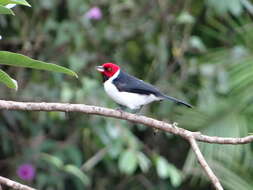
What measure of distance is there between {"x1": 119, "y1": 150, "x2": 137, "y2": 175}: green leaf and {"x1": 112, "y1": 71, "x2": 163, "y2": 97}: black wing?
575 mm

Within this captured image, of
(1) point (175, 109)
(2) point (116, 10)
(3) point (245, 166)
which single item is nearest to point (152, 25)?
(2) point (116, 10)

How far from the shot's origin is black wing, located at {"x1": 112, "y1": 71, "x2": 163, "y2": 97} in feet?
10.9

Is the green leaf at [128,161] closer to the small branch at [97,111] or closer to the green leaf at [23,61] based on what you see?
the small branch at [97,111]

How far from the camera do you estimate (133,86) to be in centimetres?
342

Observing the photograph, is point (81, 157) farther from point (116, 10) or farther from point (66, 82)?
point (116, 10)

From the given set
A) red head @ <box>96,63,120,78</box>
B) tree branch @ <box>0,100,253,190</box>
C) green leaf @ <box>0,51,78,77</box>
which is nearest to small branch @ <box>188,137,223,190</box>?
tree branch @ <box>0,100,253,190</box>

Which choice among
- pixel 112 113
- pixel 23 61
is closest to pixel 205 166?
pixel 112 113

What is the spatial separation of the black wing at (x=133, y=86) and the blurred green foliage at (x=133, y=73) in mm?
523

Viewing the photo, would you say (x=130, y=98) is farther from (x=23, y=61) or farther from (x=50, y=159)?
(x=23, y=61)

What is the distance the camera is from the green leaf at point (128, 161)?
3.76 m

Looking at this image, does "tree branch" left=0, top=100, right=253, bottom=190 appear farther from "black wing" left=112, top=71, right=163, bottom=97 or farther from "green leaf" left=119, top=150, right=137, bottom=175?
"green leaf" left=119, top=150, right=137, bottom=175

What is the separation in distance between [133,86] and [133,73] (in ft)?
4.59

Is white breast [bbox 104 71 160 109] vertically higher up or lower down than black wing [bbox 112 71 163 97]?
lower down

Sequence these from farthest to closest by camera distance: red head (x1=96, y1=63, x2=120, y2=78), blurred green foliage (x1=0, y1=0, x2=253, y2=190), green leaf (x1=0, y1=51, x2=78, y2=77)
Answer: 1. blurred green foliage (x1=0, y1=0, x2=253, y2=190)
2. red head (x1=96, y1=63, x2=120, y2=78)
3. green leaf (x1=0, y1=51, x2=78, y2=77)
